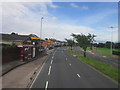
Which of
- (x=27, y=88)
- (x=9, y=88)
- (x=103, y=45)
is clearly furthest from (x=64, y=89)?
(x=103, y=45)

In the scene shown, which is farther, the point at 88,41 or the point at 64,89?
the point at 88,41

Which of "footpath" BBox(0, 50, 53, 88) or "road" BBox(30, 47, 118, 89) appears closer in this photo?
"road" BBox(30, 47, 118, 89)

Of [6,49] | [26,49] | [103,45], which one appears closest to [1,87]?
[6,49]

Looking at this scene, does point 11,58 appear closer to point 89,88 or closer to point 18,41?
point 89,88

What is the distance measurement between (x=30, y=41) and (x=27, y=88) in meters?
33.6

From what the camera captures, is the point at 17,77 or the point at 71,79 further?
the point at 17,77

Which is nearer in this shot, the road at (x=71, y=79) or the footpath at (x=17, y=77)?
the road at (x=71, y=79)

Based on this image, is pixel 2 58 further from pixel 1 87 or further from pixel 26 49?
pixel 1 87

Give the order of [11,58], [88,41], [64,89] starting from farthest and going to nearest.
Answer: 1. [88,41]
2. [11,58]
3. [64,89]

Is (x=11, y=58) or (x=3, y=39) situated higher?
(x=3, y=39)

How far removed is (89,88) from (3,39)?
41924 mm

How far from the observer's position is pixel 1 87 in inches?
400

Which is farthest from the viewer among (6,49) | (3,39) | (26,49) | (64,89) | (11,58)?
(3,39)

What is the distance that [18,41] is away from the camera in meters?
49.2
